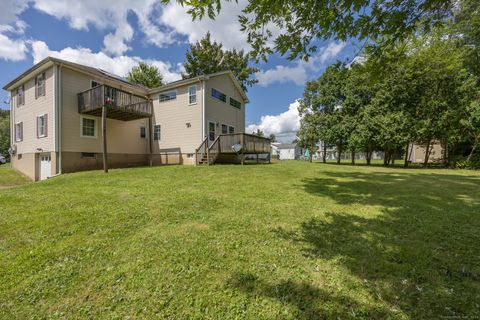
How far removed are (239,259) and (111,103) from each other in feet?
42.3

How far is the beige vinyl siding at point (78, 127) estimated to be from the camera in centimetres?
1276

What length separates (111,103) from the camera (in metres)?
12.4

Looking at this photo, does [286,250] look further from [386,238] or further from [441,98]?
[441,98]

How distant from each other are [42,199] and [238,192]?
5.36m

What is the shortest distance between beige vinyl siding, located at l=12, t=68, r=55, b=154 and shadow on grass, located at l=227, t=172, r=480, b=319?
15175mm

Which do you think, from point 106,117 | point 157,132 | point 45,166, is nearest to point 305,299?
point 106,117

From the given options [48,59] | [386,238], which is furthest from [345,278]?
[48,59]

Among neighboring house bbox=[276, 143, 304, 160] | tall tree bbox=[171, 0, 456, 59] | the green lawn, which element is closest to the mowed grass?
tall tree bbox=[171, 0, 456, 59]

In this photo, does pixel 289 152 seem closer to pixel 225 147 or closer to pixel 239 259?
pixel 225 147

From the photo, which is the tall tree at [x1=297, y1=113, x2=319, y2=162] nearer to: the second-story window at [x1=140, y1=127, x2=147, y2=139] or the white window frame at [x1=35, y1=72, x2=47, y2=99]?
the second-story window at [x1=140, y1=127, x2=147, y2=139]

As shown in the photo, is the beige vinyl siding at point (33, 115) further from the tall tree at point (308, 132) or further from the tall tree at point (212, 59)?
the tall tree at point (308, 132)

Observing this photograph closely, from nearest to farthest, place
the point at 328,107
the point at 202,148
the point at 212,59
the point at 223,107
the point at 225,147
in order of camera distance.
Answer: the point at 225,147 → the point at 202,148 → the point at 223,107 → the point at 328,107 → the point at 212,59

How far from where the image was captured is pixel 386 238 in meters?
3.53

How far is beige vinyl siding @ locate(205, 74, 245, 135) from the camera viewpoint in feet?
51.7
